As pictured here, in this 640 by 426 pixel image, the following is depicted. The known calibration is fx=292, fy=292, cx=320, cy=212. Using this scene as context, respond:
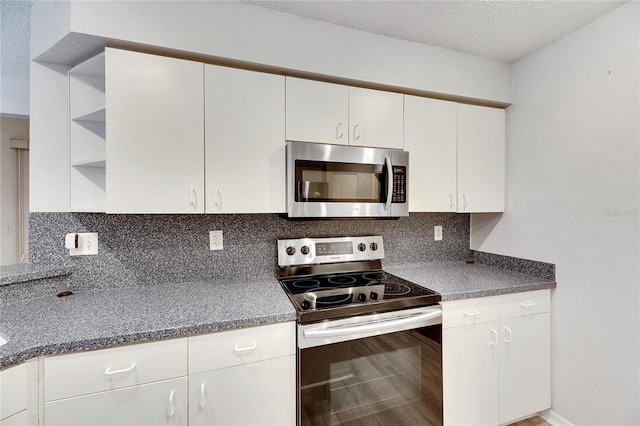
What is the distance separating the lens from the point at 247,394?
4.17 ft

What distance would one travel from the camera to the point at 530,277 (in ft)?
6.56

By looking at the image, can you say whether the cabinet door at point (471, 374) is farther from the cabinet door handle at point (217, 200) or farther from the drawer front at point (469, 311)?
the cabinet door handle at point (217, 200)

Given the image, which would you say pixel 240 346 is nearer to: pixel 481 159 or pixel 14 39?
pixel 481 159

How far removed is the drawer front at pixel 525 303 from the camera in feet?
5.85

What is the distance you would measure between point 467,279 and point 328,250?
0.94 metres

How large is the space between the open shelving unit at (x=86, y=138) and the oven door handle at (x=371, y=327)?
1.28 metres

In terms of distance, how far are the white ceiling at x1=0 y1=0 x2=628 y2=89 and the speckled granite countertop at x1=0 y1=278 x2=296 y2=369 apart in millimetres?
1549

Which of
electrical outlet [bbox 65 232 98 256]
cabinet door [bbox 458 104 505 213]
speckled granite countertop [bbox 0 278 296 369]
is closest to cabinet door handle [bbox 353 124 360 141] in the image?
cabinet door [bbox 458 104 505 213]

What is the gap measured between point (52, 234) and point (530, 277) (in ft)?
9.60

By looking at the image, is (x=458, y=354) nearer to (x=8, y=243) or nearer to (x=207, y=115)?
(x=207, y=115)

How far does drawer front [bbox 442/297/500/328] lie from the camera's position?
1648 mm

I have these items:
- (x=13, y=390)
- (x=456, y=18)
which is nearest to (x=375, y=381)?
(x=13, y=390)

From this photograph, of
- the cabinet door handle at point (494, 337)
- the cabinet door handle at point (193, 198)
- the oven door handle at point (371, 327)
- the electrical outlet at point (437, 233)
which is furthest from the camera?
the electrical outlet at point (437, 233)

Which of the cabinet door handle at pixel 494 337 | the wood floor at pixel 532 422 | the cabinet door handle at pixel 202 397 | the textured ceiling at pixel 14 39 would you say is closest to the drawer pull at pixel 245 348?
the cabinet door handle at pixel 202 397
